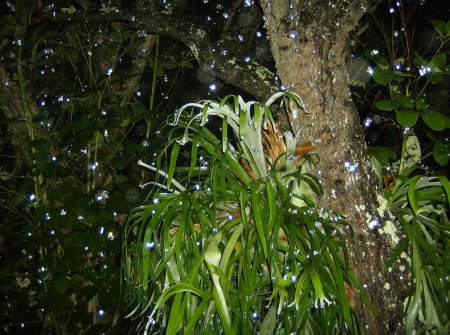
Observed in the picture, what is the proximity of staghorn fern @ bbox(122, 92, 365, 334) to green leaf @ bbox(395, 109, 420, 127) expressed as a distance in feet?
1.71

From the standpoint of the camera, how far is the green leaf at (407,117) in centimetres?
138

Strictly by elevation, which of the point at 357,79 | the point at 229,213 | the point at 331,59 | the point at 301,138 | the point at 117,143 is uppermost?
the point at 357,79

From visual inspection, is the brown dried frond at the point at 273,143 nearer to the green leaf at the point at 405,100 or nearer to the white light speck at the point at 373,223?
the white light speck at the point at 373,223

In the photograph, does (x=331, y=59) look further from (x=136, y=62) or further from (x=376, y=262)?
(x=136, y=62)

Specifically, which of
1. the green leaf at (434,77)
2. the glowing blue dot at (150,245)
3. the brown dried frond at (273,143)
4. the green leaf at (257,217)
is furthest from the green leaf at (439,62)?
the glowing blue dot at (150,245)

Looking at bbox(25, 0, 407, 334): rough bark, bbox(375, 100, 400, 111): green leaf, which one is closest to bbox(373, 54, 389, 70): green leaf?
bbox(375, 100, 400, 111): green leaf

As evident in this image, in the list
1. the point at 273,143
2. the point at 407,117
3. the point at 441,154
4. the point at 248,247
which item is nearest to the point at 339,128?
the point at 273,143

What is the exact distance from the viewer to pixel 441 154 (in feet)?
5.16

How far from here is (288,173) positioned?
1.07 meters

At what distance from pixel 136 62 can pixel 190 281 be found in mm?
1832

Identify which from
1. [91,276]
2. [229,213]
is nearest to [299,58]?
[229,213]

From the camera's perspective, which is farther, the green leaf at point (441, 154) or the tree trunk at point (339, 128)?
the green leaf at point (441, 154)

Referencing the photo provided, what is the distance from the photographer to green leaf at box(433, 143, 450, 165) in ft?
5.11

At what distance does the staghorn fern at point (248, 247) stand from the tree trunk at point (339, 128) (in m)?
0.04
